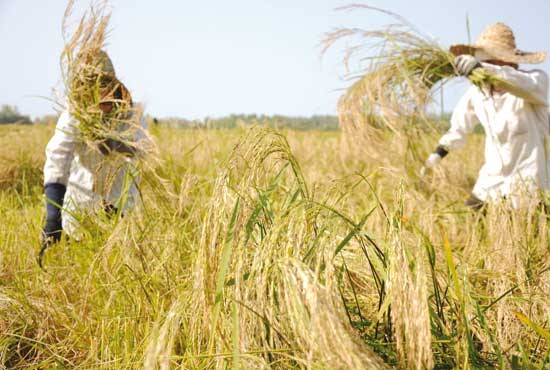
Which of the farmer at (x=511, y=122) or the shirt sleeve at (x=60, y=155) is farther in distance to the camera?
the farmer at (x=511, y=122)

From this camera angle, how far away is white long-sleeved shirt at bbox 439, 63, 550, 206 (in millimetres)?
2535

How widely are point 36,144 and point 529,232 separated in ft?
14.0

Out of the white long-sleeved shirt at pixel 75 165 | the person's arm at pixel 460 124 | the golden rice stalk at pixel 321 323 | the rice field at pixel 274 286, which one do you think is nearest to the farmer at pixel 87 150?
the white long-sleeved shirt at pixel 75 165

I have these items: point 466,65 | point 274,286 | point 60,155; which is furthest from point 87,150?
point 466,65

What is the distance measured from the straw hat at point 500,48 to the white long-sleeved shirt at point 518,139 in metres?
0.11

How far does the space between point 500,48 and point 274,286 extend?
247 cm

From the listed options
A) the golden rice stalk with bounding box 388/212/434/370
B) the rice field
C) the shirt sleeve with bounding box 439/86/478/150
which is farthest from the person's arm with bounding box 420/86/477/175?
the golden rice stalk with bounding box 388/212/434/370

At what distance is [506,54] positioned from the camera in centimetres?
264

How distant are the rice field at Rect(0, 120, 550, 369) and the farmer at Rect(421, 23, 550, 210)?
1.18 feet

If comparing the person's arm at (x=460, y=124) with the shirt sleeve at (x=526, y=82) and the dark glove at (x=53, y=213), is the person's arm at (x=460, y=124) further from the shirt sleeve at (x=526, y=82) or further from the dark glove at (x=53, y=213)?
the dark glove at (x=53, y=213)

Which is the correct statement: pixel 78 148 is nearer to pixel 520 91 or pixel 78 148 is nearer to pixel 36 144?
pixel 36 144

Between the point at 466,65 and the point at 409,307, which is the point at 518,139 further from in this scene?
the point at 409,307

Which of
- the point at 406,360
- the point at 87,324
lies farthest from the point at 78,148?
the point at 406,360

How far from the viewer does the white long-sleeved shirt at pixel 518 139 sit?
8.32ft
